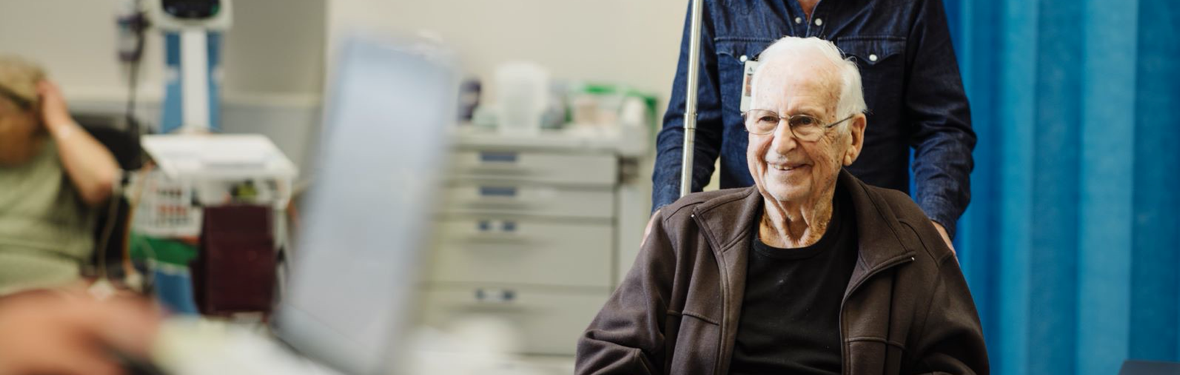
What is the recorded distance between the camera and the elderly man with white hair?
152 cm

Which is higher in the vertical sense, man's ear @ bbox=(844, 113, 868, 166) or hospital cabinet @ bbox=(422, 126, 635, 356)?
man's ear @ bbox=(844, 113, 868, 166)

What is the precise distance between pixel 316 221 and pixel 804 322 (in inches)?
40.8

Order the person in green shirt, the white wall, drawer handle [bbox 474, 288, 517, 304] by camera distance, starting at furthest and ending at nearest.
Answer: the white wall < drawer handle [bbox 474, 288, 517, 304] < the person in green shirt

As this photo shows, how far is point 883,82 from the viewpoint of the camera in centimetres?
194

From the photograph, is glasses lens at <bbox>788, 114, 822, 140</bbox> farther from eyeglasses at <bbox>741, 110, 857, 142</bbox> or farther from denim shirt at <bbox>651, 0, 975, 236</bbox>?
denim shirt at <bbox>651, 0, 975, 236</bbox>

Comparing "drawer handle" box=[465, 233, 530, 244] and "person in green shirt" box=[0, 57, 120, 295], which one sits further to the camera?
"drawer handle" box=[465, 233, 530, 244]

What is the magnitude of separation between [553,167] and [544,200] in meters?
0.11

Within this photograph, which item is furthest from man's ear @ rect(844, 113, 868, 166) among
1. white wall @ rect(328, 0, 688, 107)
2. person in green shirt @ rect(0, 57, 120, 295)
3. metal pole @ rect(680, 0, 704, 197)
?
white wall @ rect(328, 0, 688, 107)

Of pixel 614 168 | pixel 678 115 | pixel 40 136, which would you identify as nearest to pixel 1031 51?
pixel 678 115

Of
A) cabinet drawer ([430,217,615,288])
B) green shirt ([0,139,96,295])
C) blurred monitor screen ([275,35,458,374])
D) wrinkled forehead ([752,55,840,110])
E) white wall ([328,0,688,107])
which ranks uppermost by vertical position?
white wall ([328,0,688,107])

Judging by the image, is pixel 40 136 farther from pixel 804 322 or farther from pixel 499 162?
pixel 499 162

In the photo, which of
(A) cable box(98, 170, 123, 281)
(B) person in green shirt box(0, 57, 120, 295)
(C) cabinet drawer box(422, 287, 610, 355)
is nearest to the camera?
(B) person in green shirt box(0, 57, 120, 295)

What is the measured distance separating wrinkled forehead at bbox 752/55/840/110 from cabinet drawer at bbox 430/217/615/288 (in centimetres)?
203

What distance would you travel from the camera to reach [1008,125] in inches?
101
